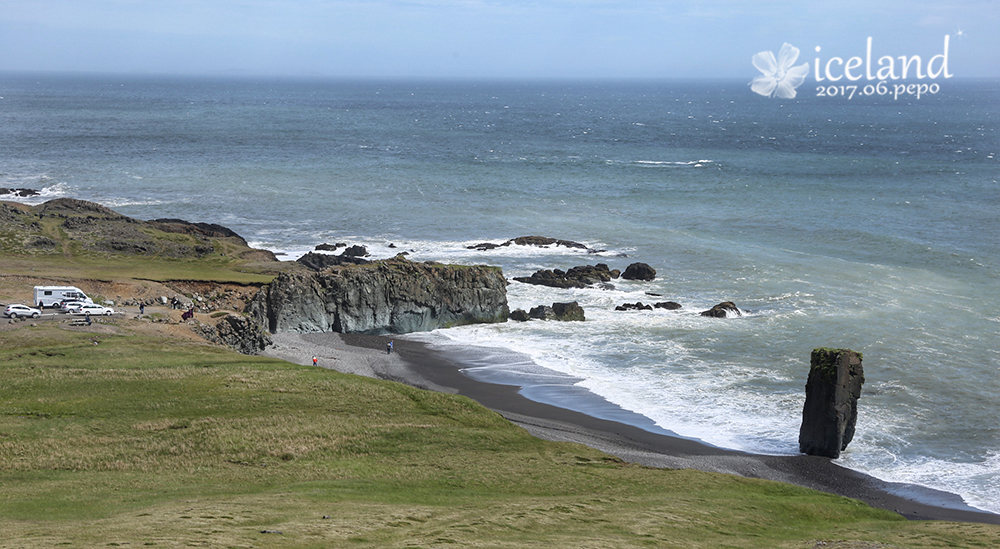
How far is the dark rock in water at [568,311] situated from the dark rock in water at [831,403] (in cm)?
2377

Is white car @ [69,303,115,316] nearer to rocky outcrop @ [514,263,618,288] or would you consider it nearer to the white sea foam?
rocky outcrop @ [514,263,618,288]

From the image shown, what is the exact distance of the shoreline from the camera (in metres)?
32.9

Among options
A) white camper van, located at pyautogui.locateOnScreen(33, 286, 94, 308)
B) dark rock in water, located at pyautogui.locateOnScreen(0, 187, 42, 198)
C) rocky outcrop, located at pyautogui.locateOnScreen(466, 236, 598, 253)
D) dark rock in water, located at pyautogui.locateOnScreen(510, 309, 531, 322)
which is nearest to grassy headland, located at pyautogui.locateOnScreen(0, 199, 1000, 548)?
white camper van, located at pyautogui.locateOnScreen(33, 286, 94, 308)

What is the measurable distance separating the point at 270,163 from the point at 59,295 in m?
93.2

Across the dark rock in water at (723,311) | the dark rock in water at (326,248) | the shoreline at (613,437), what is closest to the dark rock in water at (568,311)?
the dark rock in water at (723,311)

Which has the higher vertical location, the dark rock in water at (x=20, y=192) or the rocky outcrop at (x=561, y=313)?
the dark rock in water at (x=20, y=192)

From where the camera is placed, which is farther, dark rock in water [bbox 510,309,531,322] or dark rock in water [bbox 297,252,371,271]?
dark rock in water [bbox 297,252,371,271]

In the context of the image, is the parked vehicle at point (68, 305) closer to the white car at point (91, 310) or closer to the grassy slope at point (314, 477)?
the white car at point (91, 310)

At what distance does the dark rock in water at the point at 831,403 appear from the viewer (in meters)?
36.2

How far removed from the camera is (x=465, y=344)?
5409 cm

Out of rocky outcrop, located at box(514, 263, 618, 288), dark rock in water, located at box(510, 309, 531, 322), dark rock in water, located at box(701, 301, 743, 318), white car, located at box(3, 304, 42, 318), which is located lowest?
dark rock in water, located at box(510, 309, 531, 322)

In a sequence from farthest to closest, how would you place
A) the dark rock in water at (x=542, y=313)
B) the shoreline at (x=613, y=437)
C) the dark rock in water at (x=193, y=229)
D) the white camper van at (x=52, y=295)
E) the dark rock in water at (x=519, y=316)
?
the dark rock in water at (x=193, y=229), the dark rock in water at (x=542, y=313), the dark rock in water at (x=519, y=316), the white camper van at (x=52, y=295), the shoreline at (x=613, y=437)

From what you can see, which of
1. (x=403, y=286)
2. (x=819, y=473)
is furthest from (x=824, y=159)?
(x=819, y=473)

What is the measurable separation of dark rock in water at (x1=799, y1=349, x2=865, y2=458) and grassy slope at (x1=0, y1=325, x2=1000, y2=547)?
6.34 metres
